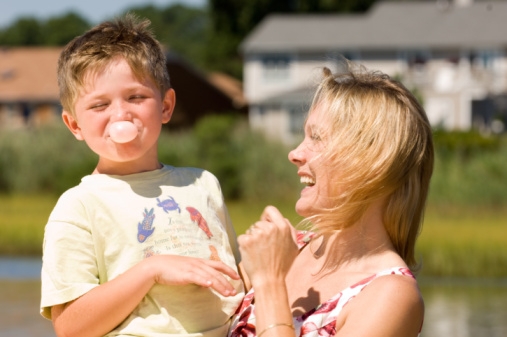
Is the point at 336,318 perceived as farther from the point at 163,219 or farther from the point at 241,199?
the point at 241,199

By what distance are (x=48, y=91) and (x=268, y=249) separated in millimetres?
49917

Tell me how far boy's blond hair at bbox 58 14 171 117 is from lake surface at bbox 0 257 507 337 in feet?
33.6

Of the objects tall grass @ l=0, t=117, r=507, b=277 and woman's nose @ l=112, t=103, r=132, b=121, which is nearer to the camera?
woman's nose @ l=112, t=103, r=132, b=121

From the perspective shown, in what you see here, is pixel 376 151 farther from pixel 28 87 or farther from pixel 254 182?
pixel 28 87

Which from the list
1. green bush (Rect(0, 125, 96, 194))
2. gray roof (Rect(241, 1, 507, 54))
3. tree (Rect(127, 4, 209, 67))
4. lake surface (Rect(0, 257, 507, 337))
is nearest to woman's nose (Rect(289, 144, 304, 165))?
lake surface (Rect(0, 257, 507, 337))

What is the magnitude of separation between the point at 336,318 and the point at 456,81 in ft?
147

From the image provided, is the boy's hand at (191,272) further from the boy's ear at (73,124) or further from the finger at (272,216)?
the boy's ear at (73,124)

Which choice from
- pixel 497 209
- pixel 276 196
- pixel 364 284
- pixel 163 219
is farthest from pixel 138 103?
pixel 276 196

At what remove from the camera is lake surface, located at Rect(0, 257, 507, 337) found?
13.1m

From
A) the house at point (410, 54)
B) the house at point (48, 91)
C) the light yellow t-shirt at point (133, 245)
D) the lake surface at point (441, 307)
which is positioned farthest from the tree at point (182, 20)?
the light yellow t-shirt at point (133, 245)

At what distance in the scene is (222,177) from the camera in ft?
84.7

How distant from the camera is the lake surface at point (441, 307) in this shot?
13109 millimetres

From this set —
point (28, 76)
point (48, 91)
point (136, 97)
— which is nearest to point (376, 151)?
point (136, 97)

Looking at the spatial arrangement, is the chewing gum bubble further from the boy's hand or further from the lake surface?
the lake surface
